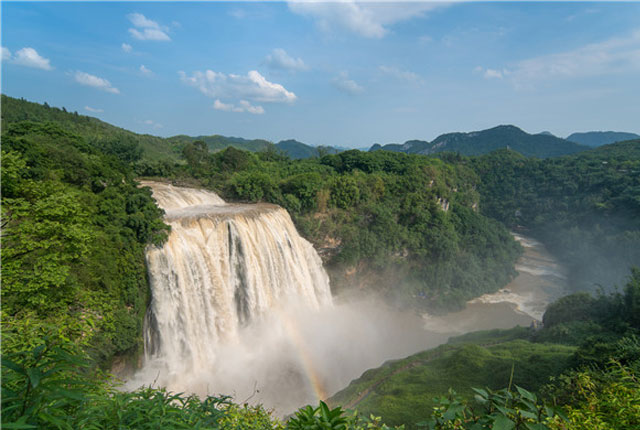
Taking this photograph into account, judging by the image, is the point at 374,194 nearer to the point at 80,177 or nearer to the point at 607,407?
the point at 80,177

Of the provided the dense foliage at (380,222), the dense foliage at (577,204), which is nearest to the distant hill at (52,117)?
the dense foliage at (380,222)

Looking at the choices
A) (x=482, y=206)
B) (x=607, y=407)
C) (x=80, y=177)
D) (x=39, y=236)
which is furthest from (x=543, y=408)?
(x=482, y=206)

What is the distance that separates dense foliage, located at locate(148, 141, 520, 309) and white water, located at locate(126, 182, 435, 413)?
3401mm

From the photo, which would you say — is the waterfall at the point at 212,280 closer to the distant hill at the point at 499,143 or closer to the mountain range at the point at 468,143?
the mountain range at the point at 468,143

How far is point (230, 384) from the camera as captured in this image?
14242 mm

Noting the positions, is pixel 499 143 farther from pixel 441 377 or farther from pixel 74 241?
pixel 74 241

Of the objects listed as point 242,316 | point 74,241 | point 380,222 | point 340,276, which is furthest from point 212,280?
point 380,222

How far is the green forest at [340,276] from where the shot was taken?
99.3 inches

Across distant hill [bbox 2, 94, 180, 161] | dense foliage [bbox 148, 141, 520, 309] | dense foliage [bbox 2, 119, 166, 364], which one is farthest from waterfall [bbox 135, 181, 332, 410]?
distant hill [bbox 2, 94, 180, 161]

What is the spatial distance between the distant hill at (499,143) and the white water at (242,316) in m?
141

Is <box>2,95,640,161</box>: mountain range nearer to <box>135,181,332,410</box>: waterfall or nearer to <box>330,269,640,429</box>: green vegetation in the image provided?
<box>135,181,332,410</box>: waterfall

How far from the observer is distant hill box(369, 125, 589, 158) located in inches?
5231

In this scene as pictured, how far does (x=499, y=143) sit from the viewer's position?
500 ft

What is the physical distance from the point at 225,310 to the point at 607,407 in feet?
47.5
